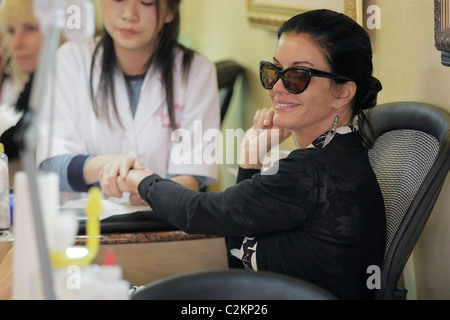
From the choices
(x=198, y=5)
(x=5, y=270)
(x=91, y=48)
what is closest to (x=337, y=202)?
(x=5, y=270)

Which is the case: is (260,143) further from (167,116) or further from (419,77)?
(167,116)

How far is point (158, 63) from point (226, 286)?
4.84 feet

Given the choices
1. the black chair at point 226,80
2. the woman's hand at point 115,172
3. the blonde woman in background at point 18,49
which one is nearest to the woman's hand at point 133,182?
the woman's hand at point 115,172

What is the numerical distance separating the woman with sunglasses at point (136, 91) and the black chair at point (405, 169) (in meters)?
0.74

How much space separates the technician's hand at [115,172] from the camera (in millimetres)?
1925

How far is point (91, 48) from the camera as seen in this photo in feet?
7.95

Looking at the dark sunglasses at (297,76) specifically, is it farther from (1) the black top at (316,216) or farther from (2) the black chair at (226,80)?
(2) the black chair at (226,80)

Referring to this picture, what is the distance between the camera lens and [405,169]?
161cm

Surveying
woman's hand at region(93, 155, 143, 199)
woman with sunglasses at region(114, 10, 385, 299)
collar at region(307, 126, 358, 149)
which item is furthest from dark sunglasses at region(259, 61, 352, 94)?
woman's hand at region(93, 155, 143, 199)

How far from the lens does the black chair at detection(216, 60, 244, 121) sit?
10.7ft

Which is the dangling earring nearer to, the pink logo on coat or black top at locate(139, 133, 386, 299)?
black top at locate(139, 133, 386, 299)
